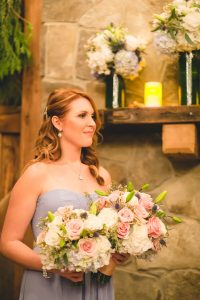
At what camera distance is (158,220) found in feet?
5.98

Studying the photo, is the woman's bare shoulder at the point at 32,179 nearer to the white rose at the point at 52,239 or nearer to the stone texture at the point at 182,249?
the white rose at the point at 52,239

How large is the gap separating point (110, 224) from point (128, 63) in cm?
132

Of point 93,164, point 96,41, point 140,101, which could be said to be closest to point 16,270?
point 93,164

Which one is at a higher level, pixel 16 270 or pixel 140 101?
pixel 140 101

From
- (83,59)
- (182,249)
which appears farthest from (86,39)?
(182,249)

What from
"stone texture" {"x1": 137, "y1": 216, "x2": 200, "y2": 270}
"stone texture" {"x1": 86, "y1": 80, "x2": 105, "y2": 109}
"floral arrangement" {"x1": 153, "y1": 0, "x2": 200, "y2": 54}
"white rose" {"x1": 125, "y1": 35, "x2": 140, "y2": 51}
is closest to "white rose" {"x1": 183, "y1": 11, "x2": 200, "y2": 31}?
"floral arrangement" {"x1": 153, "y1": 0, "x2": 200, "y2": 54}

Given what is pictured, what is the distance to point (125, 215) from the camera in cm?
175

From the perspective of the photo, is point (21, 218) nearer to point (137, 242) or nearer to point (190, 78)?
point (137, 242)

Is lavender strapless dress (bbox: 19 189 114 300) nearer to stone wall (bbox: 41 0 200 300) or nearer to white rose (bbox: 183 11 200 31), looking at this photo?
stone wall (bbox: 41 0 200 300)

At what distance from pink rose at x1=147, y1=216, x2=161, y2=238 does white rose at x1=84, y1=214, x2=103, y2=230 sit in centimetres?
20

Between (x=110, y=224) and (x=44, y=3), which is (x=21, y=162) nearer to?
(x=44, y=3)

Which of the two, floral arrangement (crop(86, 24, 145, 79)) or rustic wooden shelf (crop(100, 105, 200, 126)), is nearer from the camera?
rustic wooden shelf (crop(100, 105, 200, 126))

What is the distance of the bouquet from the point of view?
65.4 inches

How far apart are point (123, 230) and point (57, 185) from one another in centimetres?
50
